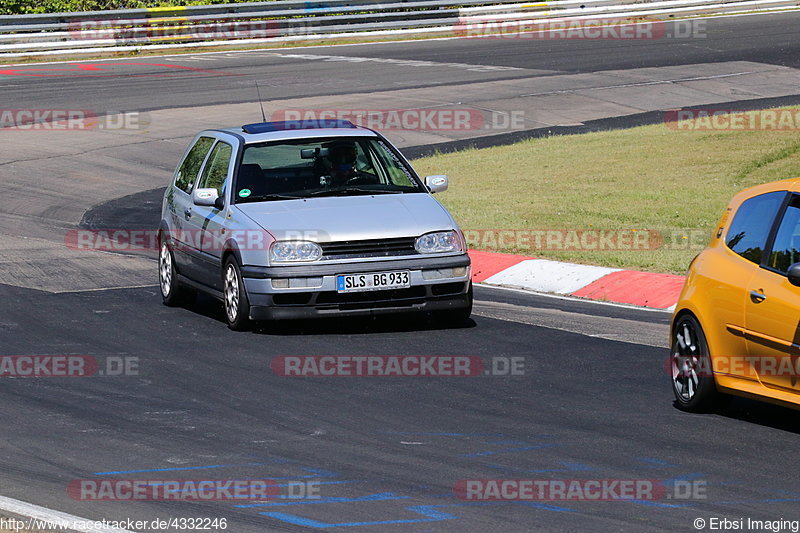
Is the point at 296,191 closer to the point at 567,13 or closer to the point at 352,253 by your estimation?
the point at 352,253

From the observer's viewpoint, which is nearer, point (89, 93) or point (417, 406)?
point (417, 406)

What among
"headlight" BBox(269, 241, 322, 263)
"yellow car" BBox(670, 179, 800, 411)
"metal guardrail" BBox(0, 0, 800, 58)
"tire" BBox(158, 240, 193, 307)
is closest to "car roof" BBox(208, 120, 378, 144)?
"tire" BBox(158, 240, 193, 307)

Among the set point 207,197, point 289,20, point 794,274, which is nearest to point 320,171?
point 207,197

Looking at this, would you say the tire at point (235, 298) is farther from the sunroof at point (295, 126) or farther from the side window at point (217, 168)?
the sunroof at point (295, 126)

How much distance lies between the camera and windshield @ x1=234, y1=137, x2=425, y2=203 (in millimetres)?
12102

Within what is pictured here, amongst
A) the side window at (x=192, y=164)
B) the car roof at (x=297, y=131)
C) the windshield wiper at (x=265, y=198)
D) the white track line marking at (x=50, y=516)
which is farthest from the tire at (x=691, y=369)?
the side window at (x=192, y=164)

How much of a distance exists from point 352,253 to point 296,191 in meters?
1.11

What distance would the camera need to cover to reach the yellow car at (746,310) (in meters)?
8.00

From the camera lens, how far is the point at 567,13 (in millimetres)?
43312

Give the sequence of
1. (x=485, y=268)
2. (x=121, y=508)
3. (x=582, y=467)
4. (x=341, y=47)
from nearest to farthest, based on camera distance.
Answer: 1. (x=121, y=508)
2. (x=582, y=467)
3. (x=485, y=268)
4. (x=341, y=47)

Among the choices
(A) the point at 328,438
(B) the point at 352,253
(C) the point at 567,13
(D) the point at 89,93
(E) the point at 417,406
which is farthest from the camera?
(C) the point at 567,13

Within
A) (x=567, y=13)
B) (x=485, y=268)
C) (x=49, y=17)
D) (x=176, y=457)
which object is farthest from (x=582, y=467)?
(x=567, y=13)

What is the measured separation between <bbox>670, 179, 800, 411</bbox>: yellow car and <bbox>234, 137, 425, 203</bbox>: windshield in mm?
3862

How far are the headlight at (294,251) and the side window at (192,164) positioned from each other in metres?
2.22
